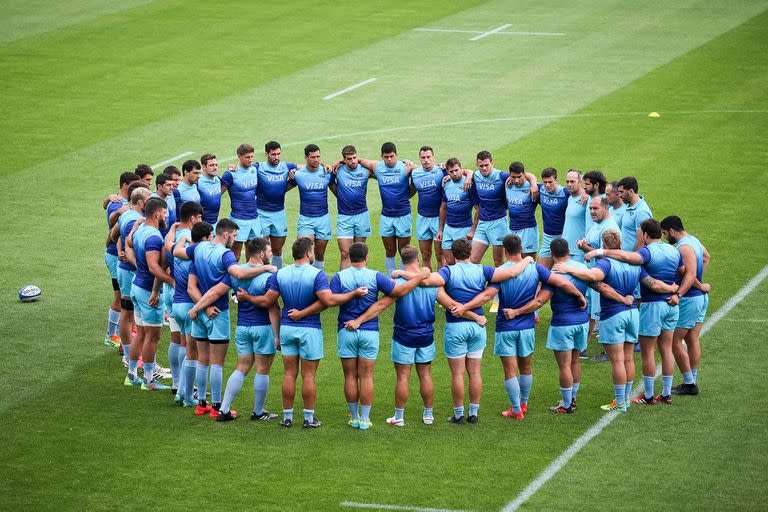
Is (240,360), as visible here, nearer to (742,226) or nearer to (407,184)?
(407,184)

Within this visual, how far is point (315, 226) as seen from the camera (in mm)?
20094

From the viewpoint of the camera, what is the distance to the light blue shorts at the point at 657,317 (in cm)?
1498

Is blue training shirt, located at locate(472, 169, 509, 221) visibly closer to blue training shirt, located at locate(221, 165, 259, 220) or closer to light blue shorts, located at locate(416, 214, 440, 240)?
light blue shorts, located at locate(416, 214, 440, 240)

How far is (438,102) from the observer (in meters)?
32.0

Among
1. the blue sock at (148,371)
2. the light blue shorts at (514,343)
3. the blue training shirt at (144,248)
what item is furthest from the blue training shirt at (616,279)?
the blue sock at (148,371)

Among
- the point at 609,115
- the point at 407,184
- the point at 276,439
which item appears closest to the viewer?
the point at 276,439

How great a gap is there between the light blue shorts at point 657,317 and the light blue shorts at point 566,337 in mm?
914

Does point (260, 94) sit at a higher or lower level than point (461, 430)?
higher

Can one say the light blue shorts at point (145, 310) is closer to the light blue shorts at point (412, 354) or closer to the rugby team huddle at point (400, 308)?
the rugby team huddle at point (400, 308)

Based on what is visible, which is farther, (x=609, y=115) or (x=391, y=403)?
(x=609, y=115)

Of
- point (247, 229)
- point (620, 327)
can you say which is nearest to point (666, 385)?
point (620, 327)

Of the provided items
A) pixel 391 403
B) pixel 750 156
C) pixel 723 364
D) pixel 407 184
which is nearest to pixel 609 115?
pixel 750 156

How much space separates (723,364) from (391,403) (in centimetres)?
477

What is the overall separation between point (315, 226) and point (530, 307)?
6.47 meters
